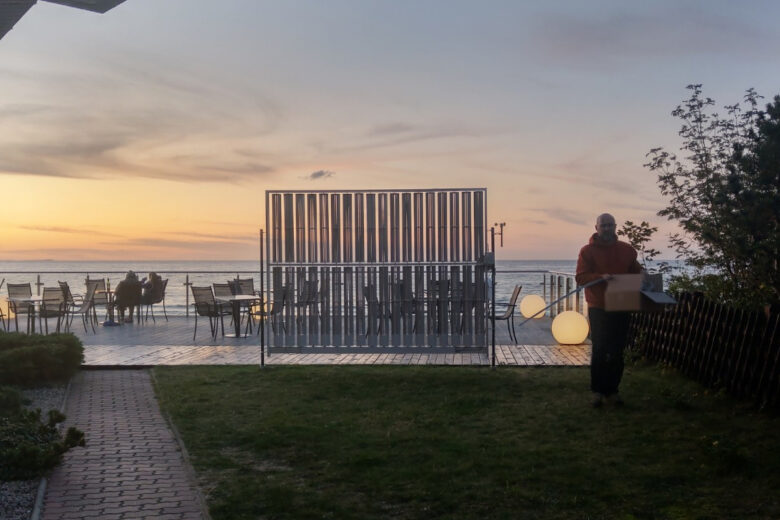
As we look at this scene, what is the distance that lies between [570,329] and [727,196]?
4.01 meters

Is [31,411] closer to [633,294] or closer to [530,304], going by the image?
[633,294]

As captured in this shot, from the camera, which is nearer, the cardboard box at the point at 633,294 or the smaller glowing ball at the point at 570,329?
the cardboard box at the point at 633,294

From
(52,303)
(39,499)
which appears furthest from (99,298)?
(39,499)

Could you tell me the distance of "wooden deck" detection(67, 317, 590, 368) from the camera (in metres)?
9.15

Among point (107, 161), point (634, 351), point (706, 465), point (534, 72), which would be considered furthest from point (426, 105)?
point (706, 465)

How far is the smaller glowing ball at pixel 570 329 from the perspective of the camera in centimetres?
1057

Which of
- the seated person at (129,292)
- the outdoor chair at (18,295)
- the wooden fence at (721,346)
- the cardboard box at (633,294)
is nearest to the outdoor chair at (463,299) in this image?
the wooden fence at (721,346)

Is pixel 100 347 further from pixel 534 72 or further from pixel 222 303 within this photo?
pixel 534 72

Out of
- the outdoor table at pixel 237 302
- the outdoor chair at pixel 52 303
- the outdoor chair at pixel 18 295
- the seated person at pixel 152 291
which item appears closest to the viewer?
the outdoor table at pixel 237 302

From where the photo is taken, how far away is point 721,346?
22.8 ft

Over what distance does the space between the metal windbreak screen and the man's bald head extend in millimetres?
2350

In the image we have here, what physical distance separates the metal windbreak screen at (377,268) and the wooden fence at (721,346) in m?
2.00

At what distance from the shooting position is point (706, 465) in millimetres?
4746

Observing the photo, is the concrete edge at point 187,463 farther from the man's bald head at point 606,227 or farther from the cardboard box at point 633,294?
the man's bald head at point 606,227
